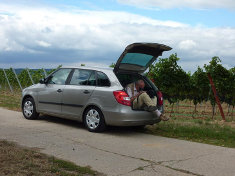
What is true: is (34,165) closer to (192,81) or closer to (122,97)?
(122,97)

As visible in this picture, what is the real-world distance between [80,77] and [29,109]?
218 centimetres

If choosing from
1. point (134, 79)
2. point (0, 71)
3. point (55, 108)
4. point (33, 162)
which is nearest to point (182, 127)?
point (134, 79)

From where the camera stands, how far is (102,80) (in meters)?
8.41

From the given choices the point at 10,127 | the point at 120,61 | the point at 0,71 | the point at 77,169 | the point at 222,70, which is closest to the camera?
the point at 77,169

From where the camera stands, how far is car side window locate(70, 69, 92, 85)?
346 inches

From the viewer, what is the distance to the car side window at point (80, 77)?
8789 millimetres

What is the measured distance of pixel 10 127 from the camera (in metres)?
8.80

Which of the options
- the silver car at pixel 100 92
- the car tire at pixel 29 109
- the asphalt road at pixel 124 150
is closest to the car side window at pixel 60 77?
the silver car at pixel 100 92

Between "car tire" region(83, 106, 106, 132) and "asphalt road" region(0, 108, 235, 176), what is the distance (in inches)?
7.3

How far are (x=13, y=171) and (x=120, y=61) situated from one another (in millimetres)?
4070

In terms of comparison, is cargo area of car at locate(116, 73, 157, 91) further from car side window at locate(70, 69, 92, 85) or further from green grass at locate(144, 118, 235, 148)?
green grass at locate(144, 118, 235, 148)

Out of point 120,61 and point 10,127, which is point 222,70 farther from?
point 10,127

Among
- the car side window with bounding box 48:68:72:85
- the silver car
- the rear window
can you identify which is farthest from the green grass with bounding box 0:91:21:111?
the rear window

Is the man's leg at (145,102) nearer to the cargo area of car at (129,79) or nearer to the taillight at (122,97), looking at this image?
the taillight at (122,97)
